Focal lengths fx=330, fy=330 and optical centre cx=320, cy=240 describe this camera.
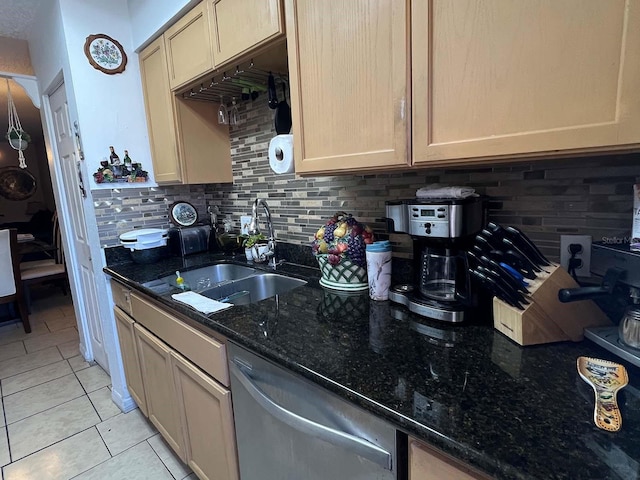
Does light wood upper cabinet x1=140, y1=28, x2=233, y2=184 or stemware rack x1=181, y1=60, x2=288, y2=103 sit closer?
stemware rack x1=181, y1=60, x2=288, y2=103

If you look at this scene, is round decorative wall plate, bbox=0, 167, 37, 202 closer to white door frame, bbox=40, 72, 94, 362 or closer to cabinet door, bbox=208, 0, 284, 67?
white door frame, bbox=40, 72, 94, 362

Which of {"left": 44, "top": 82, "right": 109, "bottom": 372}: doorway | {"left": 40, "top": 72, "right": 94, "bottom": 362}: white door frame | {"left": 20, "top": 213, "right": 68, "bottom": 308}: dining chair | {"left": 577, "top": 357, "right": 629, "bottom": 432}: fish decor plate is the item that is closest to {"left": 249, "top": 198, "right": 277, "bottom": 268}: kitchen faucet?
{"left": 44, "top": 82, "right": 109, "bottom": 372}: doorway

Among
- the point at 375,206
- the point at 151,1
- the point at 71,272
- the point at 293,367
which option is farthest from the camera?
the point at 71,272

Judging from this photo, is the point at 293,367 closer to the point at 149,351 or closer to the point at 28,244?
the point at 149,351

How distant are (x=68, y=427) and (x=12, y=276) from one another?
86.2 inches

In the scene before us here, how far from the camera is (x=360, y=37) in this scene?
93 centimetres

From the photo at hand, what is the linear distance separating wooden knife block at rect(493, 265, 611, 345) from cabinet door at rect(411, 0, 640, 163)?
318mm

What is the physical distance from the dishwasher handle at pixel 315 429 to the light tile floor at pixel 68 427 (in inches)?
38.6

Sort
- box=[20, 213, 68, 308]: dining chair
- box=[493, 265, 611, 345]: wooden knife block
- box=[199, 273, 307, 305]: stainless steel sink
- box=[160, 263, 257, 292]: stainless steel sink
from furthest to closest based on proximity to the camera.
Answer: box=[20, 213, 68, 308]: dining chair
box=[160, 263, 257, 292]: stainless steel sink
box=[199, 273, 307, 305]: stainless steel sink
box=[493, 265, 611, 345]: wooden knife block

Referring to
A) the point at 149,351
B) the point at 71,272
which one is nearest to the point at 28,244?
the point at 71,272

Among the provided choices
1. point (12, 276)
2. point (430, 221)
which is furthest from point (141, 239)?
point (12, 276)

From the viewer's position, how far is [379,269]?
1.15 metres

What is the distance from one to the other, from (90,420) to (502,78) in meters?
2.64

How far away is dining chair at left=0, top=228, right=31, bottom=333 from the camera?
10.5ft
